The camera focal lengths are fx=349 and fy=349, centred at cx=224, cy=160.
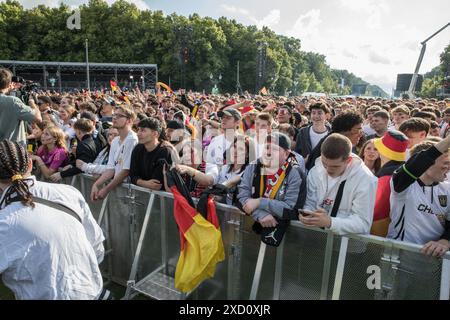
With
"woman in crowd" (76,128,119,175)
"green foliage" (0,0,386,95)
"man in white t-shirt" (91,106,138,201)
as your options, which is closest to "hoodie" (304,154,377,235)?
"man in white t-shirt" (91,106,138,201)

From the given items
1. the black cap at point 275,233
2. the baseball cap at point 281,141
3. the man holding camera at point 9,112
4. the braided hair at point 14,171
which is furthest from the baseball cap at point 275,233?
the man holding camera at point 9,112

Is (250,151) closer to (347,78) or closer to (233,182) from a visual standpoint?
(233,182)

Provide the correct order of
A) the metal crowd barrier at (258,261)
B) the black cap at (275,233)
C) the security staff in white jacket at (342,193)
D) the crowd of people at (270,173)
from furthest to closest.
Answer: the black cap at (275,233) < the security staff in white jacket at (342,193) < the metal crowd barrier at (258,261) < the crowd of people at (270,173)

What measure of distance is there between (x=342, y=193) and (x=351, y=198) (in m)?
0.08

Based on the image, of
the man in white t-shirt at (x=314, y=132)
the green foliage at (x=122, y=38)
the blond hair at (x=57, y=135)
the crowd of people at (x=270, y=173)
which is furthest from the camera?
the green foliage at (x=122, y=38)

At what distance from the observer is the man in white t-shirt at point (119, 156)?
4.36 meters

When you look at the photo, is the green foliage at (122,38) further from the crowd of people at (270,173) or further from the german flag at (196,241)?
the german flag at (196,241)

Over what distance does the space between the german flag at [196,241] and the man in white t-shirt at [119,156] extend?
116cm

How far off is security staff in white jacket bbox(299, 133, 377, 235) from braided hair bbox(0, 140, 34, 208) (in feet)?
6.64

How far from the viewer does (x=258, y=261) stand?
3273 mm

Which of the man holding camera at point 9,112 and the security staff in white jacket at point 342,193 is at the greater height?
the man holding camera at point 9,112

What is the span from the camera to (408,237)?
289 centimetres

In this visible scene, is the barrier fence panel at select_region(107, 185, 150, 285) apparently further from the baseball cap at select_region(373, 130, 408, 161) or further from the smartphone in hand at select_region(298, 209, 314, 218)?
the baseball cap at select_region(373, 130, 408, 161)
